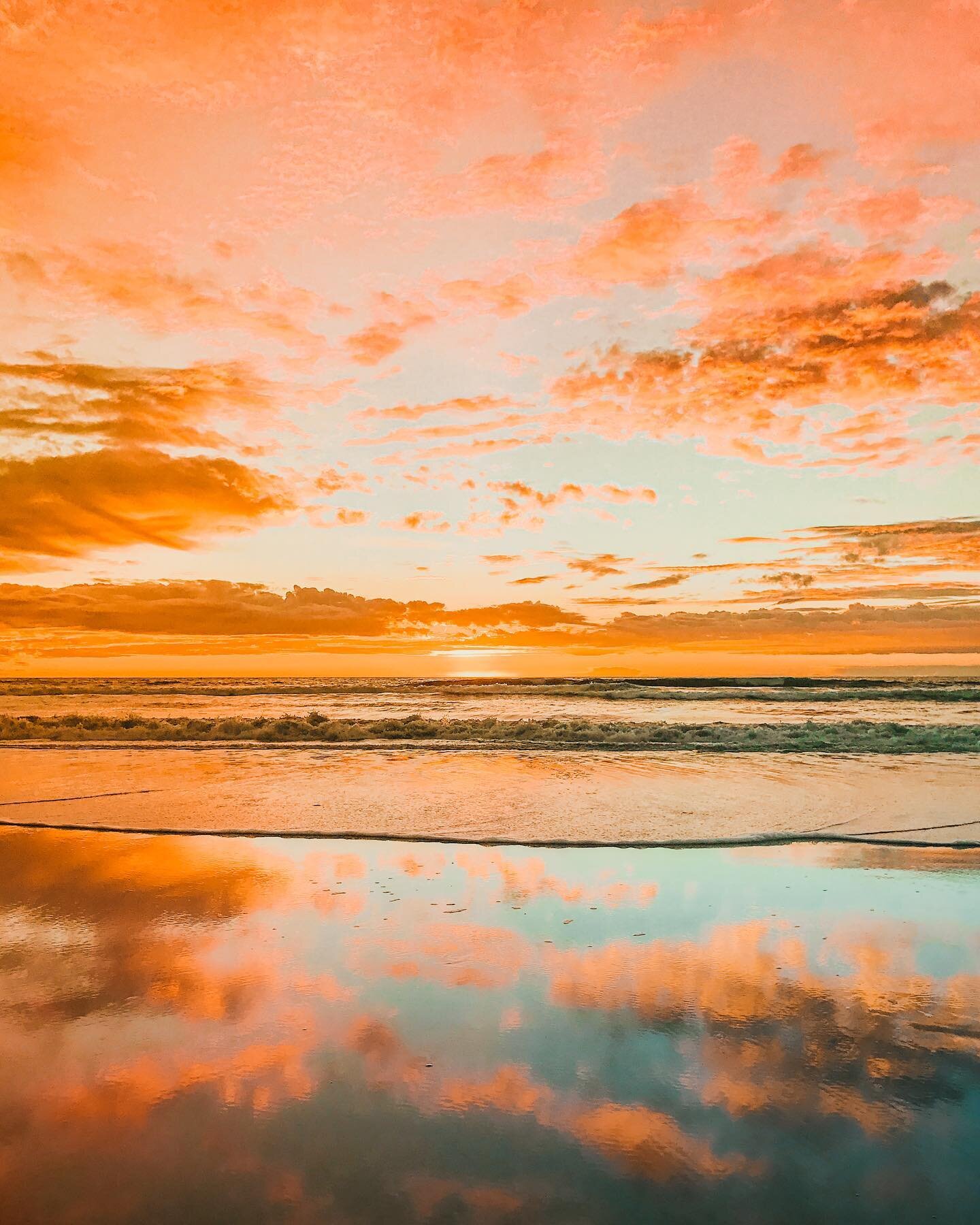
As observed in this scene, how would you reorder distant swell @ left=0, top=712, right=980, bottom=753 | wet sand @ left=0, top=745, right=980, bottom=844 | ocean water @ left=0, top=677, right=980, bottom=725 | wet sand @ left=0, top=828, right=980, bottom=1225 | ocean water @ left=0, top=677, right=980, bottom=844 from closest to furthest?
1. wet sand @ left=0, top=828, right=980, bottom=1225
2. wet sand @ left=0, top=745, right=980, bottom=844
3. ocean water @ left=0, top=677, right=980, bottom=844
4. distant swell @ left=0, top=712, right=980, bottom=753
5. ocean water @ left=0, top=677, right=980, bottom=725

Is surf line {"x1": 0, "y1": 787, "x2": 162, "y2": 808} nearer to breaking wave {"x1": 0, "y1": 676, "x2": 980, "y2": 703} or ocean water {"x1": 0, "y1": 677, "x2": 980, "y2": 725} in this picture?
ocean water {"x1": 0, "y1": 677, "x2": 980, "y2": 725}

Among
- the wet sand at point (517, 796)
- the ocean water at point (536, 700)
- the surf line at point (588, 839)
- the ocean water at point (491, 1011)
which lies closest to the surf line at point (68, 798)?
the wet sand at point (517, 796)

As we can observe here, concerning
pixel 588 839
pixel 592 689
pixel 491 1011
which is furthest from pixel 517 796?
pixel 592 689

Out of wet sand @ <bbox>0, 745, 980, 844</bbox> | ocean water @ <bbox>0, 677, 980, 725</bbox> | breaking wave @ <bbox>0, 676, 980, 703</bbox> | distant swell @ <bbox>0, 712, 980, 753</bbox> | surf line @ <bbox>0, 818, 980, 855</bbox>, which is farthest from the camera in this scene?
breaking wave @ <bbox>0, 676, 980, 703</bbox>

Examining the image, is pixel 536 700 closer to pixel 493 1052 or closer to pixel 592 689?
pixel 592 689

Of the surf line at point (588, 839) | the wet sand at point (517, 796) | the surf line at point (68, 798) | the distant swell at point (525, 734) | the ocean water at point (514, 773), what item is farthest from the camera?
the distant swell at point (525, 734)

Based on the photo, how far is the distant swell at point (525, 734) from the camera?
81.3 ft

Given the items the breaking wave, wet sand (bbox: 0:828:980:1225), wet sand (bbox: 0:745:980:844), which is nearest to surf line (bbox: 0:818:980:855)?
wet sand (bbox: 0:745:980:844)

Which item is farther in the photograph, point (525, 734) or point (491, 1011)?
point (525, 734)

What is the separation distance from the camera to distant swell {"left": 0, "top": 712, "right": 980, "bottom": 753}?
975 inches

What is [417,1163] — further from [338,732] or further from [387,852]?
[338,732]

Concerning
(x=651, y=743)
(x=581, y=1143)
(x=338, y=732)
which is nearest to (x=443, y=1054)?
(x=581, y=1143)

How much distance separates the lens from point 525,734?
2866cm

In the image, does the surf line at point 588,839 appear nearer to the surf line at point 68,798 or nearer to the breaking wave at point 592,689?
the surf line at point 68,798
